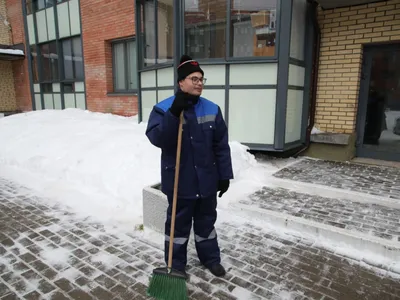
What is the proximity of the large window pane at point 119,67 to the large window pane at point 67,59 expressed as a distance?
8.31 ft

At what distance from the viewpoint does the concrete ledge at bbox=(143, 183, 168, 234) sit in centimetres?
346

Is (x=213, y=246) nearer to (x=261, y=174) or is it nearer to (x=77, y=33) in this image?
(x=261, y=174)

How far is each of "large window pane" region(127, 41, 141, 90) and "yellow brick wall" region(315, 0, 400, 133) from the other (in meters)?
6.10

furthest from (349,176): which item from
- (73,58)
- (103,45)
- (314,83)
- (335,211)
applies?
(73,58)

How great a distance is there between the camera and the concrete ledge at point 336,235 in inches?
118

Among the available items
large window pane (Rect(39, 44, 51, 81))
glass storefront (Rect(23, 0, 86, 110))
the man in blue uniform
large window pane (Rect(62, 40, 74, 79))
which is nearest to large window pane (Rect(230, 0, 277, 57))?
the man in blue uniform

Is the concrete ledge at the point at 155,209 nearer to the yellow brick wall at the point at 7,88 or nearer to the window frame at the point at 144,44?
the window frame at the point at 144,44

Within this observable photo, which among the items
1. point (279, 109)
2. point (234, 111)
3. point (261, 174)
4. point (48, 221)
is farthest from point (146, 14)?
point (48, 221)

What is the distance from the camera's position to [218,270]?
2.78 meters

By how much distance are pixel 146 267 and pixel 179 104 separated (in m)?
1.59

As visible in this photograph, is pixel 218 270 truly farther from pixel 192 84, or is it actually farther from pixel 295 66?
pixel 295 66

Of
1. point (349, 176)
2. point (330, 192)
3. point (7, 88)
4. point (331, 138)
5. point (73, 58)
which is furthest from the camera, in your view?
point (7, 88)

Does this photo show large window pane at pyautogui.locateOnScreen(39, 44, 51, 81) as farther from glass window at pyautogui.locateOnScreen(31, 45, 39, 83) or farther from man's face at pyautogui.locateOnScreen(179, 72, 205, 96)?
man's face at pyautogui.locateOnScreen(179, 72, 205, 96)

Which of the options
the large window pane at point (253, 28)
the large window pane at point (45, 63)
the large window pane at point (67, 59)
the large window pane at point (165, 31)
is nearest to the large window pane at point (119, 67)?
the large window pane at point (67, 59)
